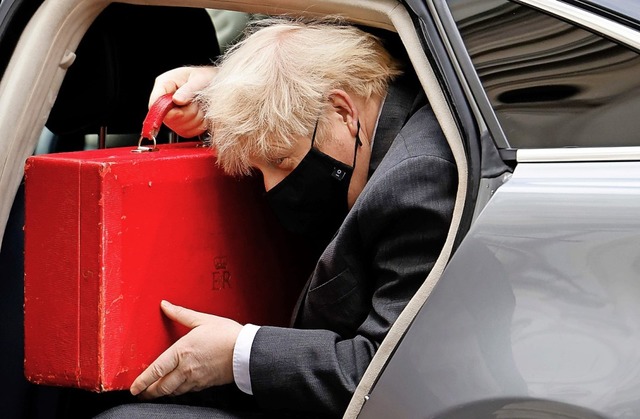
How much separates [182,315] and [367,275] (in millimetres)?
382

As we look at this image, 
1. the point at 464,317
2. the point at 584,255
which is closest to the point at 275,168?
the point at 464,317

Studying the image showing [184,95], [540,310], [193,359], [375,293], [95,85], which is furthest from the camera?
[95,85]

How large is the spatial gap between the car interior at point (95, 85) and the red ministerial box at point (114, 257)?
0.71ft

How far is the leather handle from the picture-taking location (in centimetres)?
189

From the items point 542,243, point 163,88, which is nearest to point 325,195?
point 163,88

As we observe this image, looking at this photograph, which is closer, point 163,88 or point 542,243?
point 542,243

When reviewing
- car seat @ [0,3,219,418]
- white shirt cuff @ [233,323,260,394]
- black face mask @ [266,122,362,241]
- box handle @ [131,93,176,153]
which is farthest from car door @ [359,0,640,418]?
car seat @ [0,3,219,418]

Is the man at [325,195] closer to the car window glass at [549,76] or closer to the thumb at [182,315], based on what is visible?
the thumb at [182,315]

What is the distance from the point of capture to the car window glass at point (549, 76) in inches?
51.7

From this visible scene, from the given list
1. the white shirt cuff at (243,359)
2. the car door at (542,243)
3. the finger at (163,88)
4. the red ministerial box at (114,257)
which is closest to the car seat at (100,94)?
the finger at (163,88)

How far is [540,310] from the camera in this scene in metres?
1.30

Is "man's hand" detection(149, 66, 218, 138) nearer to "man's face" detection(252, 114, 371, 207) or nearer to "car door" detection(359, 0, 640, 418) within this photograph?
"man's face" detection(252, 114, 371, 207)

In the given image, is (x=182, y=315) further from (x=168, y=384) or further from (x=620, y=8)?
(x=620, y=8)

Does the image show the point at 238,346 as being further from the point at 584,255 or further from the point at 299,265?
Result: the point at 584,255
